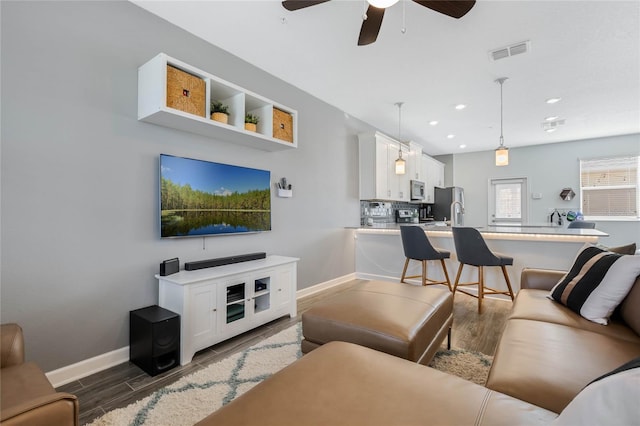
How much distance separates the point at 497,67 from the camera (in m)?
3.27

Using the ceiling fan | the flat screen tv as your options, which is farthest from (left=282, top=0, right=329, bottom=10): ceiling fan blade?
the flat screen tv

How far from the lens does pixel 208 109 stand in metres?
2.45

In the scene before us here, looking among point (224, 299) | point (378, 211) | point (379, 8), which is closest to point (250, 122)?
point (379, 8)

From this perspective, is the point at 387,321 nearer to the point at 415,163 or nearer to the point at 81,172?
the point at 81,172

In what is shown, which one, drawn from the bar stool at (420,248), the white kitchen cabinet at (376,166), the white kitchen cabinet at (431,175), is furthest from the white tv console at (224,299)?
the white kitchen cabinet at (431,175)

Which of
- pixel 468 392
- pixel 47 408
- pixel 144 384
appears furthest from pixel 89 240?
pixel 468 392

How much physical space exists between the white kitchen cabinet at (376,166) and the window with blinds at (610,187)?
4.47 meters

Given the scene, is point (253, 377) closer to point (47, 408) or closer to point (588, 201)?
point (47, 408)

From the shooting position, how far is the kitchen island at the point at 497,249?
3285 millimetres

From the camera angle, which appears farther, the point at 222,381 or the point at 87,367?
the point at 87,367

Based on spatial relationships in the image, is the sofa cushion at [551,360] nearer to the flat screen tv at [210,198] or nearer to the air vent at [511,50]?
the flat screen tv at [210,198]

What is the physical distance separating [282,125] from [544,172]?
21.6 ft

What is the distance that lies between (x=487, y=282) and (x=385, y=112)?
2.88 meters

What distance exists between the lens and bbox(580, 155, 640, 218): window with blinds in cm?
595
